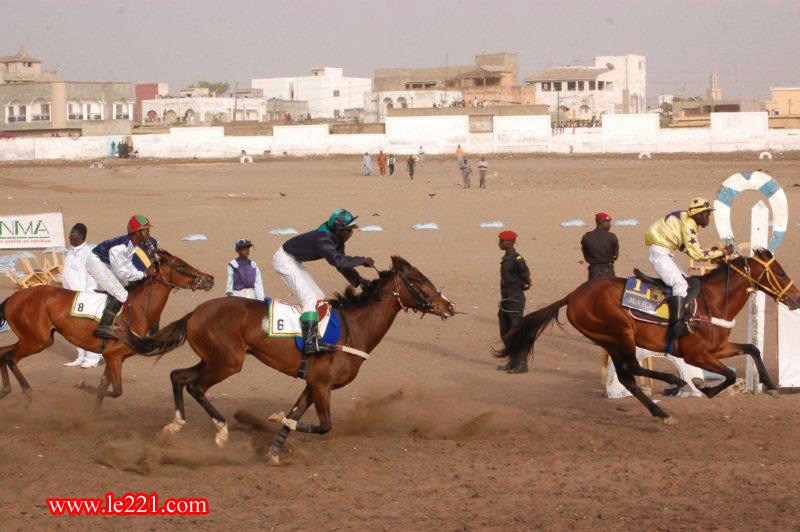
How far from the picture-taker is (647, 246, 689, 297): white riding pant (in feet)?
38.1

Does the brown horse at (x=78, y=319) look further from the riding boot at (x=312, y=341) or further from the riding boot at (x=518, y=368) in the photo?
the riding boot at (x=518, y=368)

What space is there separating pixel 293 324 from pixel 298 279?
1.81ft

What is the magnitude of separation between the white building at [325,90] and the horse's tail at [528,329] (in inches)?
4253

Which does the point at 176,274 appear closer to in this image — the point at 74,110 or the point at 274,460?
the point at 274,460

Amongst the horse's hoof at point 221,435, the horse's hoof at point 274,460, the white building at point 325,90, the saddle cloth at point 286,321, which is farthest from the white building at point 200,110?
the horse's hoof at point 274,460

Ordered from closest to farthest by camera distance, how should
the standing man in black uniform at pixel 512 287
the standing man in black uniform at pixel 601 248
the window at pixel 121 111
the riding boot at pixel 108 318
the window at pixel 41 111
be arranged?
the riding boot at pixel 108 318
the standing man in black uniform at pixel 512 287
the standing man in black uniform at pixel 601 248
the window at pixel 41 111
the window at pixel 121 111

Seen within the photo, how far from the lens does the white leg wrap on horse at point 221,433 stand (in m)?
10.7

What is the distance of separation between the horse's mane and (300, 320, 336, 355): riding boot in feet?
1.55

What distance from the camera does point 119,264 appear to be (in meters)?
12.4

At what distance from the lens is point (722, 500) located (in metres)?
8.59

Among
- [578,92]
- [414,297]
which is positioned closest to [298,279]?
[414,297]

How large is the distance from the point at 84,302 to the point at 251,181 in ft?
116

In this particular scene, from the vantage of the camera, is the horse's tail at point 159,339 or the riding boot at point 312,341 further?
Result: the horse's tail at point 159,339

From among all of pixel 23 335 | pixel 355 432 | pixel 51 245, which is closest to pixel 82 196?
pixel 51 245
